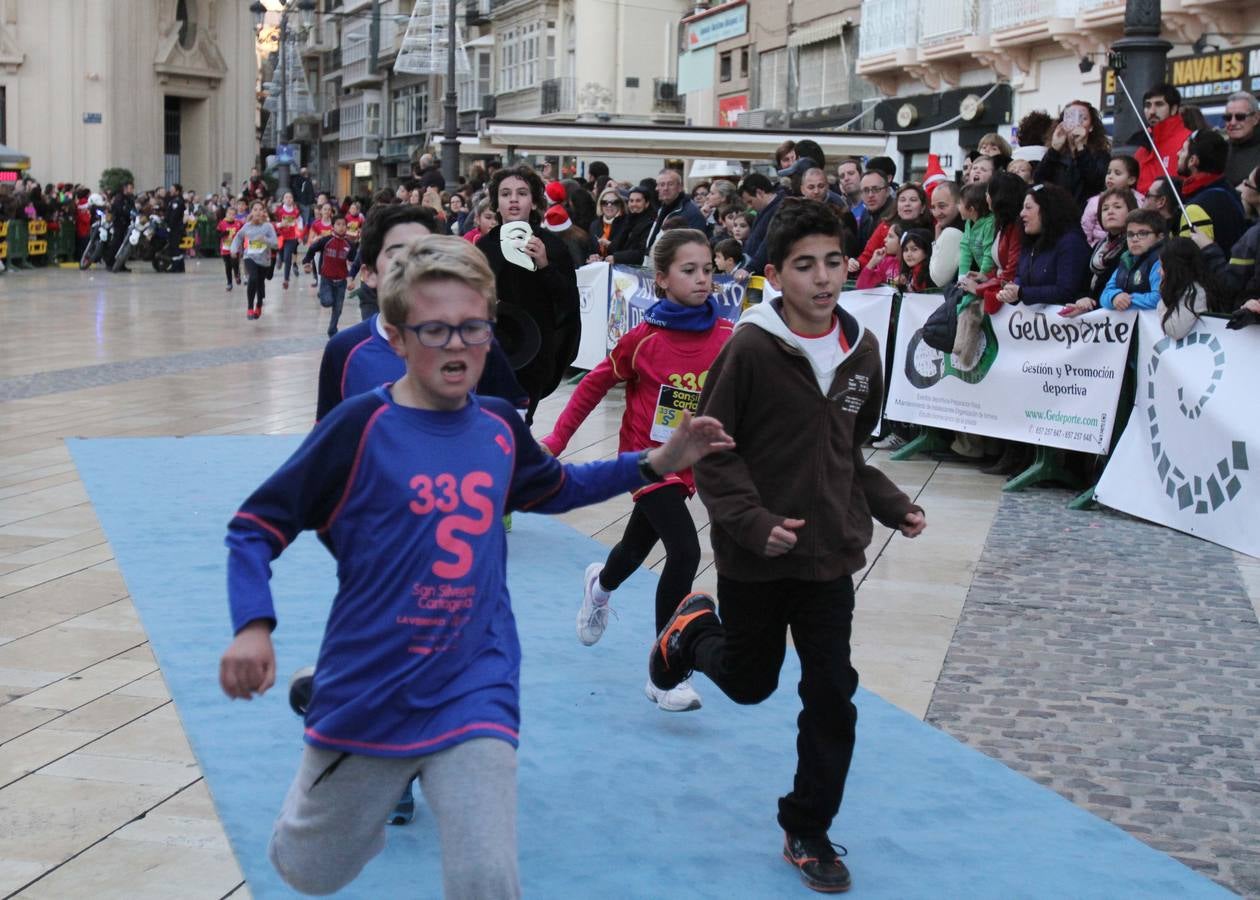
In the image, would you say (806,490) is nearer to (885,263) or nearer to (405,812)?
(405,812)

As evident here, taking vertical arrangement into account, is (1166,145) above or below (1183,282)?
above

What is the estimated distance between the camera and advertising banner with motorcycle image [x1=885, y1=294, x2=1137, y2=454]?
9711 millimetres

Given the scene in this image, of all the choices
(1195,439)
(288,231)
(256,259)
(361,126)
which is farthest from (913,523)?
(361,126)

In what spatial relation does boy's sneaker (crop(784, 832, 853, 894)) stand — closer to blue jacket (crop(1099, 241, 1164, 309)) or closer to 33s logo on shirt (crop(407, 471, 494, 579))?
33s logo on shirt (crop(407, 471, 494, 579))

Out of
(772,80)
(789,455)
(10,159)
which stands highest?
(772,80)

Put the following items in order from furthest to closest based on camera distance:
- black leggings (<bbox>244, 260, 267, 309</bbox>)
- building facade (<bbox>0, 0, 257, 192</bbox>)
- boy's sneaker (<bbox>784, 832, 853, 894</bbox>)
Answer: building facade (<bbox>0, 0, 257, 192</bbox>)
black leggings (<bbox>244, 260, 267, 309</bbox>)
boy's sneaker (<bbox>784, 832, 853, 894</bbox>)

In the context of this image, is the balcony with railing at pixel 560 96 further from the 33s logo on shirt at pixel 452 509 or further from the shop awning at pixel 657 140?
the 33s logo on shirt at pixel 452 509

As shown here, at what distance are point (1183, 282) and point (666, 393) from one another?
4323 mm

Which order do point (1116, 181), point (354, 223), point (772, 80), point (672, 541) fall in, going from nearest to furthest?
point (672, 541), point (1116, 181), point (354, 223), point (772, 80)

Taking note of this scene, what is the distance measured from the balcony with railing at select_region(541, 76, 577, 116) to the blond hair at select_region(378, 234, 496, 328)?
177ft

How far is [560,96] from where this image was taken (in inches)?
2237

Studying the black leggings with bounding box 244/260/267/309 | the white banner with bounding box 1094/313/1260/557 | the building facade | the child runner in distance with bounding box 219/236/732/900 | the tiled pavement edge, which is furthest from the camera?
the building facade

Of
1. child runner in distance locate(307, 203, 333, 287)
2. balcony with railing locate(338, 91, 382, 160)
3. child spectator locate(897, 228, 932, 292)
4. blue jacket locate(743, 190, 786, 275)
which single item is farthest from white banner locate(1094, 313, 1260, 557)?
balcony with railing locate(338, 91, 382, 160)

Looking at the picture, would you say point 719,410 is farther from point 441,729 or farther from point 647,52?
point 647,52
